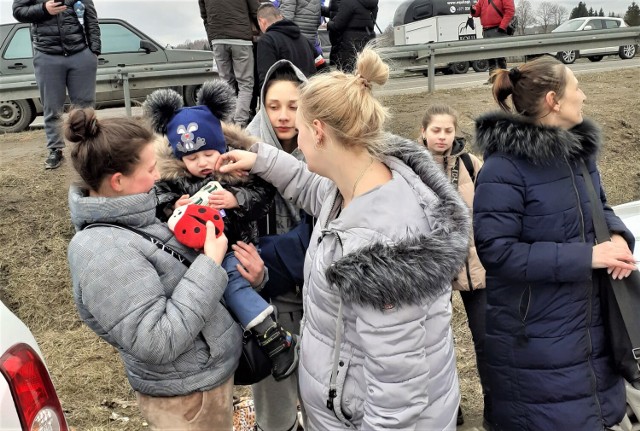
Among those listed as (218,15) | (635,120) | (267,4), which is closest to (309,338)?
(267,4)

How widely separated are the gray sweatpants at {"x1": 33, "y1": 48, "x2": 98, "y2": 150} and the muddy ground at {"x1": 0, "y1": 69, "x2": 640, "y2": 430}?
62 centimetres

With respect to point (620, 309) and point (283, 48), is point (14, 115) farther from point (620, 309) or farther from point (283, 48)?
point (620, 309)

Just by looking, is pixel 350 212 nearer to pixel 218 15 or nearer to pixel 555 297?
pixel 555 297

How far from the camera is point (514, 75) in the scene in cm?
255

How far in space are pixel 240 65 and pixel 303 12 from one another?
3.46ft

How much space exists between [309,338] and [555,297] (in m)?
1.10

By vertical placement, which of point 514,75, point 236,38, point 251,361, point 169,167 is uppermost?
point 236,38

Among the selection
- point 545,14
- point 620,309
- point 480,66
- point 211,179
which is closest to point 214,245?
point 211,179

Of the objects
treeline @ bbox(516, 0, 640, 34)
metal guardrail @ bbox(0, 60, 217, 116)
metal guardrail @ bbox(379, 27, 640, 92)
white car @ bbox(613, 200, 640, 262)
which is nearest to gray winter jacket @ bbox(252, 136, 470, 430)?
white car @ bbox(613, 200, 640, 262)

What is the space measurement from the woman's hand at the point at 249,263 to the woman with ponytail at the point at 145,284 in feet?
0.71

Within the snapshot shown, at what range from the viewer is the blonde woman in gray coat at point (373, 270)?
63.3 inches

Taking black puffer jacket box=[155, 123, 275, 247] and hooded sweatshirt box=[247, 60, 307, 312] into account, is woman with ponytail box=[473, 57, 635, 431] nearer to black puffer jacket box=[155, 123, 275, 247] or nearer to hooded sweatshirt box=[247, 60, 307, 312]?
hooded sweatshirt box=[247, 60, 307, 312]

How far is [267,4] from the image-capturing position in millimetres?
5469

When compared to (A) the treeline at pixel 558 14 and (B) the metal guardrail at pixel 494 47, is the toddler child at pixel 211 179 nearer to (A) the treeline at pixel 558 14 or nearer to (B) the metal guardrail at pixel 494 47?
(B) the metal guardrail at pixel 494 47
